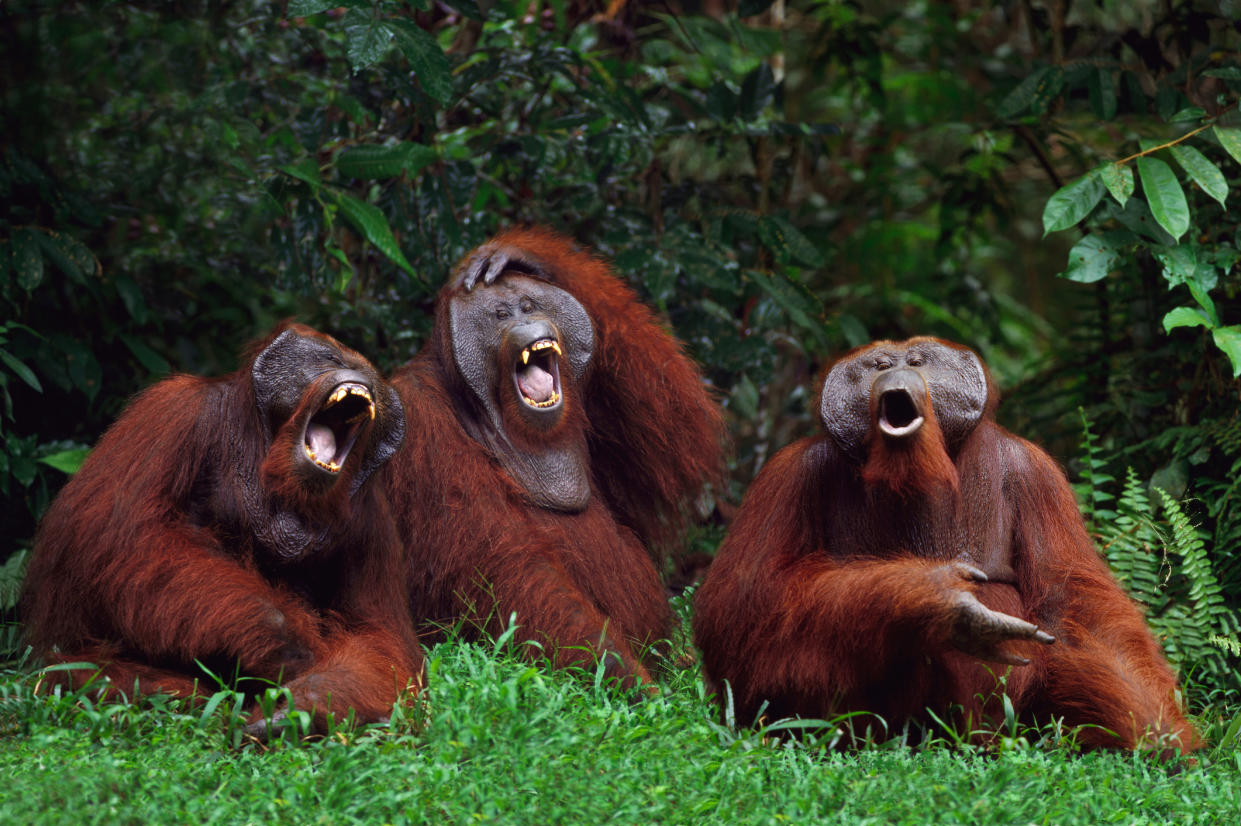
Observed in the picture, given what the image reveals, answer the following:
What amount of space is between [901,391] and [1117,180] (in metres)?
1.30

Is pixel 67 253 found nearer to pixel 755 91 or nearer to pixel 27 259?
pixel 27 259

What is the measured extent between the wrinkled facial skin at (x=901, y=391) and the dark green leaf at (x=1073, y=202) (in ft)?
2.81

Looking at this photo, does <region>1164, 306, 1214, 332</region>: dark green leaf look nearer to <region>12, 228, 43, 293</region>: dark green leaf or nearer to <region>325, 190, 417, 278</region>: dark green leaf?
<region>325, 190, 417, 278</region>: dark green leaf

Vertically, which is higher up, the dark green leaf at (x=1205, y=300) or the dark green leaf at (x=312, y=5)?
the dark green leaf at (x=312, y=5)

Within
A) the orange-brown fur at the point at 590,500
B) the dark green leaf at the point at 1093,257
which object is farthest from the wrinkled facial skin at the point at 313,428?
the dark green leaf at the point at 1093,257

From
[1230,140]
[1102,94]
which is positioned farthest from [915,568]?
[1102,94]

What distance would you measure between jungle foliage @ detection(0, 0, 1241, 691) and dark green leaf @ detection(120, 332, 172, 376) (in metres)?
0.01

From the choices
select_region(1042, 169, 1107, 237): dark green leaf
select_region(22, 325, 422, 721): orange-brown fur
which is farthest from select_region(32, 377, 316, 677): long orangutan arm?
select_region(1042, 169, 1107, 237): dark green leaf

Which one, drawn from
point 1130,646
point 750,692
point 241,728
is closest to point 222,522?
point 241,728

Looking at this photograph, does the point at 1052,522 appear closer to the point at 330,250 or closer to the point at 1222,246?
the point at 1222,246

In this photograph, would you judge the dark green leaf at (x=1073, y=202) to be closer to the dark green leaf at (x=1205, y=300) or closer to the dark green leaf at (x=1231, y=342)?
the dark green leaf at (x=1205, y=300)

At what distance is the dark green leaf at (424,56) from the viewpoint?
3.72 m

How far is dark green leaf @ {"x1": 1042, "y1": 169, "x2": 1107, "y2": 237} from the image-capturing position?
12.2ft

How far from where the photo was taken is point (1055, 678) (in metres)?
3.01
